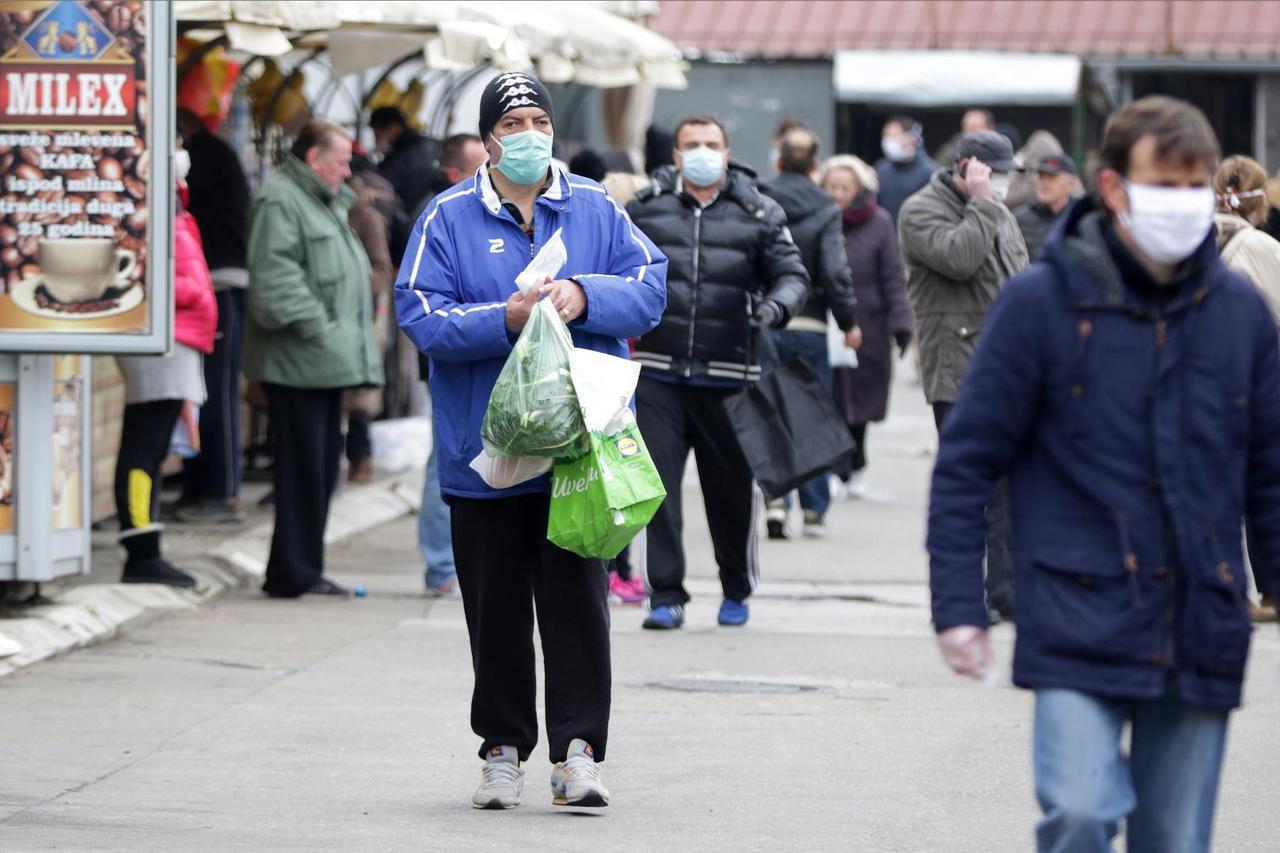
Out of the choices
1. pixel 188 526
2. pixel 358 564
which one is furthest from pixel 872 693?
pixel 188 526

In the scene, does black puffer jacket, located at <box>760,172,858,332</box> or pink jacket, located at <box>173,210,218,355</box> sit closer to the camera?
pink jacket, located at <box>173,210,218,355</box>

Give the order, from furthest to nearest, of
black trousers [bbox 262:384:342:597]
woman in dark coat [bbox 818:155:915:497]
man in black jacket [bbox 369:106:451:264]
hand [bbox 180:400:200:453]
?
man in black jacket [bbox 369:106:451:264] < woman in dark coat [bbox 818:155:915:497] < hand [bbox 180:400:200:453] < black trousers [bbox 262:384:342:597]

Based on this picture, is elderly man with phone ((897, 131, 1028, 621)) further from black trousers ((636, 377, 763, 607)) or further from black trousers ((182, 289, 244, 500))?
black trousers ((182, 289, 244, 500))

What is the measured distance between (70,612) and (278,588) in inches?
52.6

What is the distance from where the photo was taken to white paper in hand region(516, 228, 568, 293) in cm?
568

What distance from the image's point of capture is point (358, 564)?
36.1 ft

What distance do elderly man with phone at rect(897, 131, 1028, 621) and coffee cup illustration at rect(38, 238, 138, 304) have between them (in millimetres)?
2962

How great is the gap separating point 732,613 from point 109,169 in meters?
3.05

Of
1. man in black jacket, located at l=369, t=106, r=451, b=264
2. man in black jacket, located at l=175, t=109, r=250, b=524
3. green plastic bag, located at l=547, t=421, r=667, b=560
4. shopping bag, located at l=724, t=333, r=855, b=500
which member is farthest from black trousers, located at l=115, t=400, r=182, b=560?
man in black jacket, located at l=369, t=106, r=451, b=264

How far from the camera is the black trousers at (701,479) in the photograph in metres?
8.88

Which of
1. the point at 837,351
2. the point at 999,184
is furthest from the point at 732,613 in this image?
the point at 837,351

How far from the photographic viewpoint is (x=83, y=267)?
8281 millimetres

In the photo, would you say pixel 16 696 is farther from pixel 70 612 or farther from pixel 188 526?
pixel 188 526

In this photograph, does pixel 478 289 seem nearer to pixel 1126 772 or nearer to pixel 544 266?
pixel 544 266
